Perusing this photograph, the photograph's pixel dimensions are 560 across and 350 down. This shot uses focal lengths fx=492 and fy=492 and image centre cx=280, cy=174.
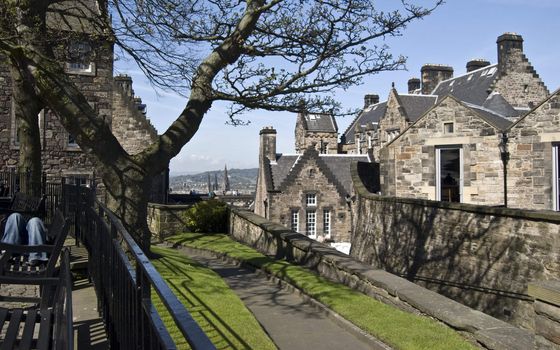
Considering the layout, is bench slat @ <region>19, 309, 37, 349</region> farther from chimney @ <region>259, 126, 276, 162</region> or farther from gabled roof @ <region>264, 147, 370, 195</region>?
chimney @ <region>259, 126, 276, 162</region>

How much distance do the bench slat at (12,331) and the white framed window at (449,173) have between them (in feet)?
45.0

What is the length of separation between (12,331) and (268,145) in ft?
128

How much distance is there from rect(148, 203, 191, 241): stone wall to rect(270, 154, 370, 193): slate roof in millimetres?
20559

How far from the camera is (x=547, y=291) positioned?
211 inches

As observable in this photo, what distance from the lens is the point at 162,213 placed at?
64.1ft

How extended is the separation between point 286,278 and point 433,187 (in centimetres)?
743

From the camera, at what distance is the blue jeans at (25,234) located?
6641 mm

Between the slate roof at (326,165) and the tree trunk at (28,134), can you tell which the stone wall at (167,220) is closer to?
the tree trunk at (28,134)

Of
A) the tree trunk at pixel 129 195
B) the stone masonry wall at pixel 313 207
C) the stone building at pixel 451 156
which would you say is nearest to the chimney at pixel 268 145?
the stone masonry wall at pixel 313 207

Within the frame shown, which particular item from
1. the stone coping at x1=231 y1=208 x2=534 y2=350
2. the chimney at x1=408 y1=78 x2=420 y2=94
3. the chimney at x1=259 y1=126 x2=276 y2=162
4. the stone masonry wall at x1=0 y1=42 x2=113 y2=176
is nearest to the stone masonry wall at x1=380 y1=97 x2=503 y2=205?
the stone coping at x1=231 y1=208 x2=534 y2=350

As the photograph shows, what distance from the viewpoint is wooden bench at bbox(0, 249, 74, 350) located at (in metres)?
3.68

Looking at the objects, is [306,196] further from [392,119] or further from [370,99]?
[370,99]

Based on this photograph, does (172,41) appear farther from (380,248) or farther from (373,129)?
(373,129)

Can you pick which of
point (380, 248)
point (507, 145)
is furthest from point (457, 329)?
point (380, 248)
